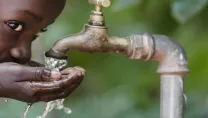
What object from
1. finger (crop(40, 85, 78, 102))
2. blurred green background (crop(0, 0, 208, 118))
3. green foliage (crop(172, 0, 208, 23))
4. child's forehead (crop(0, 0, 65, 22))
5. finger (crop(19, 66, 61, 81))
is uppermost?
child's forehead (crop(0, 0, 65, 22))

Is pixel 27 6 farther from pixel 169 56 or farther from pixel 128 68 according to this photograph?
pixel 128 68

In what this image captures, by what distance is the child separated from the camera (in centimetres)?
106

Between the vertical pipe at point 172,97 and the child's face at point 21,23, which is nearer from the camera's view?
the child's face at point 21,23

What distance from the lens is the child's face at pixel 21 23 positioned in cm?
106

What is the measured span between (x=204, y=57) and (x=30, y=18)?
0.85m

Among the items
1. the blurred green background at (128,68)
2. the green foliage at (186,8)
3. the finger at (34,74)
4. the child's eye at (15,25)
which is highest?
the child's eye at (15,25)

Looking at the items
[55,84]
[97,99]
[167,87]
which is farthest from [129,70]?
[55,84]

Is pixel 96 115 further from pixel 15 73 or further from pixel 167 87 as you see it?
pixel 15 73

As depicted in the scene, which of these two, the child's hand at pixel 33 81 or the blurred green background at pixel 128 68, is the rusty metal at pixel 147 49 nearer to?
the child's hand at pixel 33 81

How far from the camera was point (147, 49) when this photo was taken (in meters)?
1.21

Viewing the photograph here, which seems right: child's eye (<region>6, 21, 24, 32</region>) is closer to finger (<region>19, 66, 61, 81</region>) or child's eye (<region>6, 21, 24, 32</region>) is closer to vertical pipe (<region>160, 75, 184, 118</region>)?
finger (<region>19, 66, 61, 81</region>)

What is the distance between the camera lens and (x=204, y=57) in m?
1.85

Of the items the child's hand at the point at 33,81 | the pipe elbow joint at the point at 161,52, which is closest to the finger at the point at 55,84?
the child's hand at the point at 33,81

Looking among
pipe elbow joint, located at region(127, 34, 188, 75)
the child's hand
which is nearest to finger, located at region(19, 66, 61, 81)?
the child's hand
